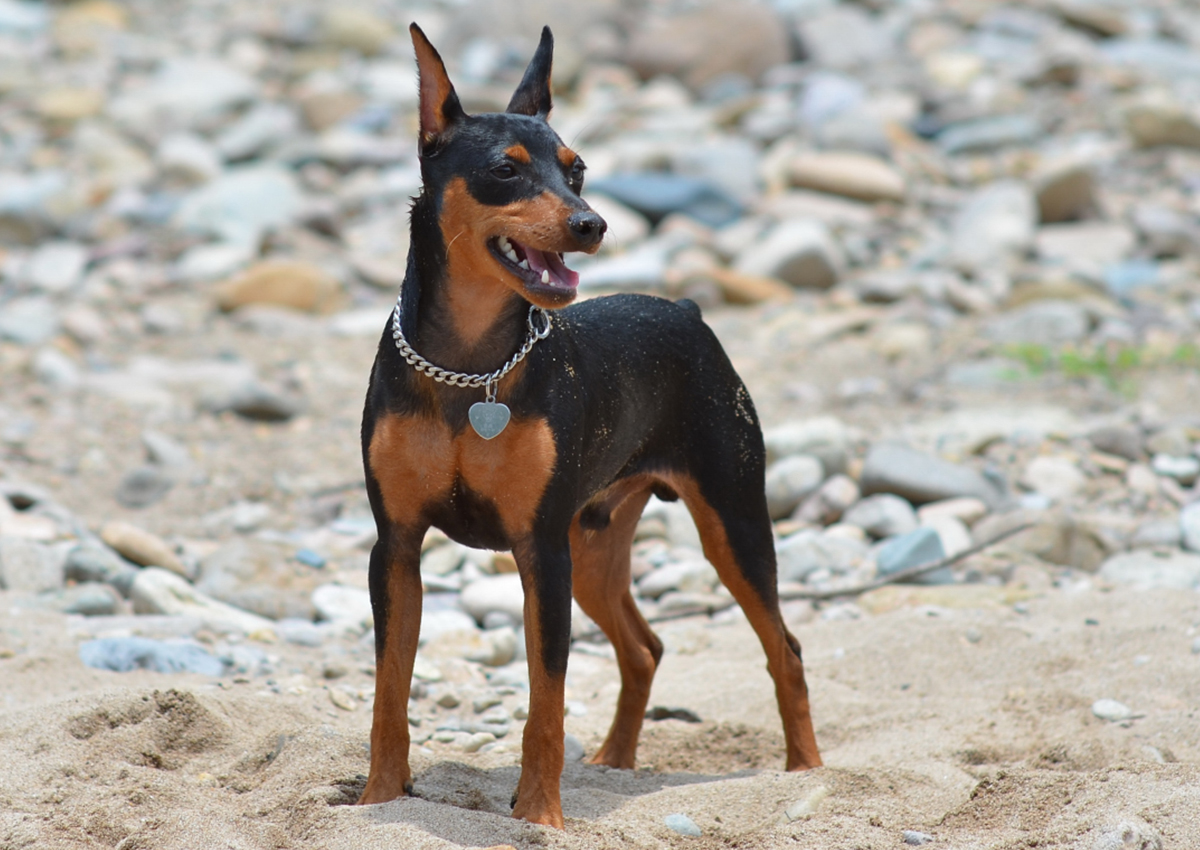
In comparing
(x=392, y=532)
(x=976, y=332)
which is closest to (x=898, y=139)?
(x=976, y=332)

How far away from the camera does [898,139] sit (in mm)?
Answer: 16031

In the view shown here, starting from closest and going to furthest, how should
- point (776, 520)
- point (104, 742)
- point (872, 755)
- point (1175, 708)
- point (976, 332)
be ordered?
point (104, 742) → point (872, 755) → point (1175, 708) → point (776, 520) → point (976, 332)

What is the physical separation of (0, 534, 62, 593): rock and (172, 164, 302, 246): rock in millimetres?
7717

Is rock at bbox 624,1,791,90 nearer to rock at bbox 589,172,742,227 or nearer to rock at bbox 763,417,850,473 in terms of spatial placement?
rock at bbox 589,172,742,227

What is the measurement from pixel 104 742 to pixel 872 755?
105 inches

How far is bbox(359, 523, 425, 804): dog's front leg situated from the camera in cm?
411

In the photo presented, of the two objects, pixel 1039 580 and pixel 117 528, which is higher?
pixel 117 528

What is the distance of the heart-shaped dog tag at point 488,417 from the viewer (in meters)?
3.90

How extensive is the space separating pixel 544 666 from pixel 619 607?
1.18m

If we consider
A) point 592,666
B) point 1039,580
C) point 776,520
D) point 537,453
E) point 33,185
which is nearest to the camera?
point 537,453

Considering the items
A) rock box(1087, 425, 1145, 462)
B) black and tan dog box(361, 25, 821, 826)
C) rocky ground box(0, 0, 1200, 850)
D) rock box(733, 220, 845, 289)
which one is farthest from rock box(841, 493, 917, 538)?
rock box(733, 220, 845, 289)

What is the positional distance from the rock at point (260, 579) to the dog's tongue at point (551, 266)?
342 centimetres

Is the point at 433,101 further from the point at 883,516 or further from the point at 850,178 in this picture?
the point at 850,178

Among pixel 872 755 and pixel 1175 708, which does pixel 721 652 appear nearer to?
pixel 872 755
